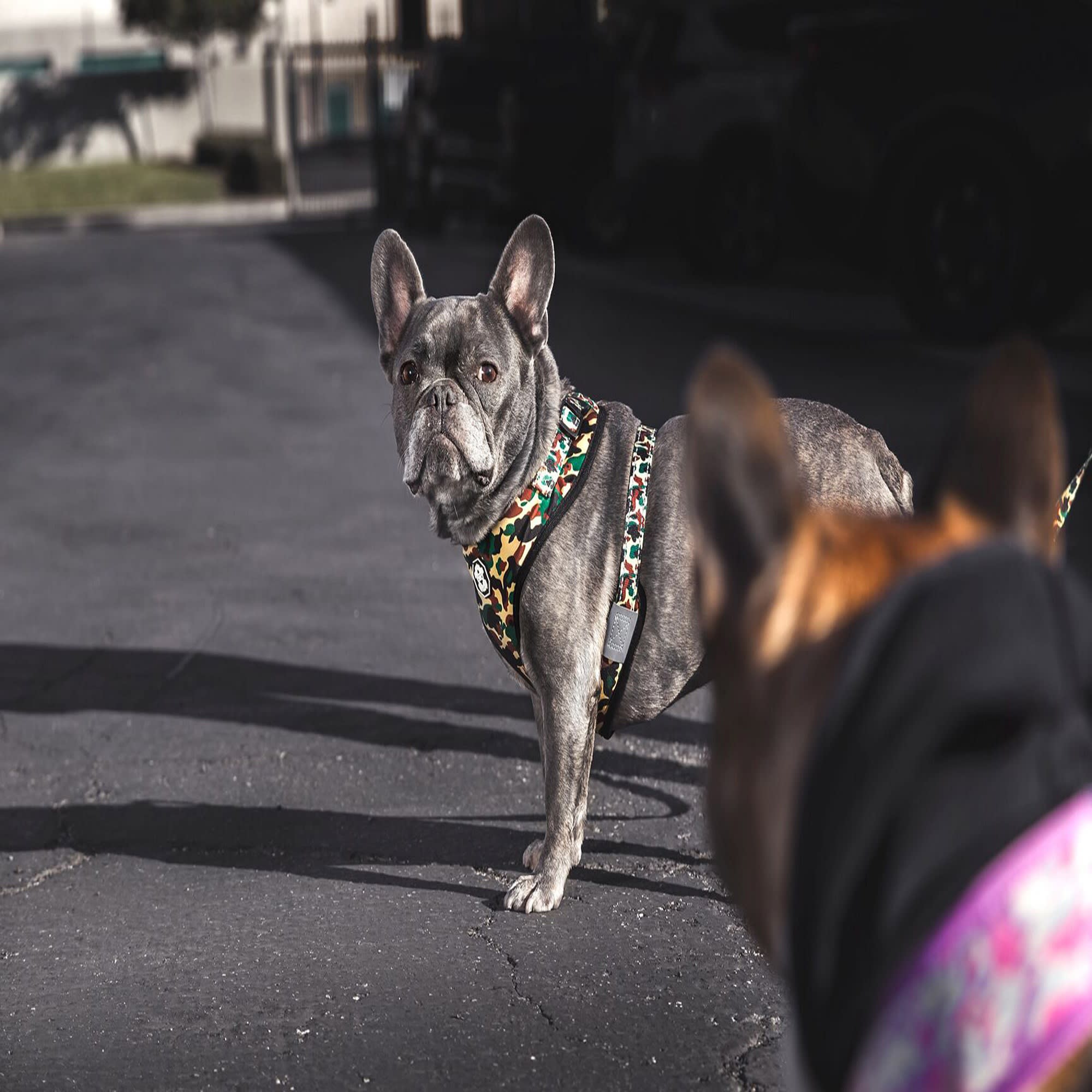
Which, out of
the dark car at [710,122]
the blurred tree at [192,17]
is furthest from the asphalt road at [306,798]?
the blurred tree at [192,17]

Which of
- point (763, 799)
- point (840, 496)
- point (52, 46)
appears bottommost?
point (52, 46)

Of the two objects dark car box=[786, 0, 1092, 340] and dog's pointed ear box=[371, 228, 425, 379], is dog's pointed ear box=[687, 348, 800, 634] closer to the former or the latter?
dog's pointed ear box=[371, 228, 425, 379]

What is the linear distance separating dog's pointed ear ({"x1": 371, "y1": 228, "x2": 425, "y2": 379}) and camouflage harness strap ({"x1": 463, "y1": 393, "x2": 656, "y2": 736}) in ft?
1.67

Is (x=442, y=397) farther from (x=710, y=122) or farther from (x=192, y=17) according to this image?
(x=192, y=17)

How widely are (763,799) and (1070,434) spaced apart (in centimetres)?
763

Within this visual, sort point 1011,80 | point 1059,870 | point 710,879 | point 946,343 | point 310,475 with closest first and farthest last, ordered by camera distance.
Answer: point 1059,870 < point 710,879 < point 310,475 < point 1011,80 < point 946,343

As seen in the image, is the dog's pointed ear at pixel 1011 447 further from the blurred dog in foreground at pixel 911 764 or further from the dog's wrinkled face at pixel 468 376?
→ the dog's wrinkled face at pixel 468 376

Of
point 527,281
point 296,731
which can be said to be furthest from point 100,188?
point 527,281

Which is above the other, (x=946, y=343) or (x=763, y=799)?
(x=763, y=799)

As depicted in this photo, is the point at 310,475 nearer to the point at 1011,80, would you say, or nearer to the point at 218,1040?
the point at 1011,80

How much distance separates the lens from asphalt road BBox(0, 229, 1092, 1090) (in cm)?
342

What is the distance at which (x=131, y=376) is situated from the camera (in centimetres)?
1181

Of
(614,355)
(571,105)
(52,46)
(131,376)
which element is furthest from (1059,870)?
(52,46)

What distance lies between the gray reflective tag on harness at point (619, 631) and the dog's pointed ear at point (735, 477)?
2.53 m
